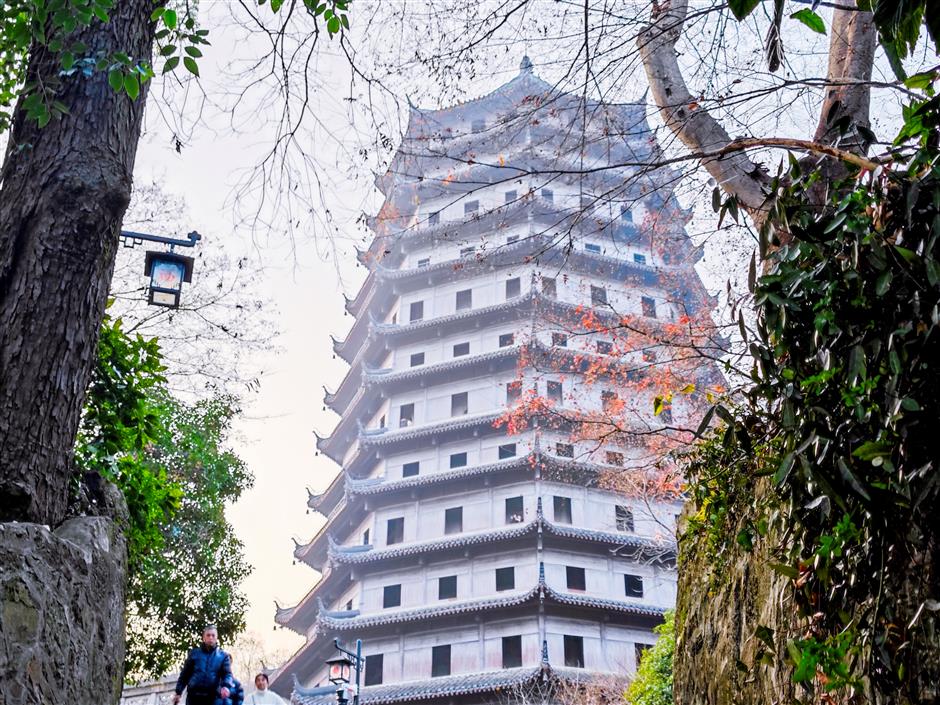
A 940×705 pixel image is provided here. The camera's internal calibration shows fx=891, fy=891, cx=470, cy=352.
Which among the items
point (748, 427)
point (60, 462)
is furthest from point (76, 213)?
point (748, 427)

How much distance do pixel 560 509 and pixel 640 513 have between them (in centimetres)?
284

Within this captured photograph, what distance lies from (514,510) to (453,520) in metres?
2.36

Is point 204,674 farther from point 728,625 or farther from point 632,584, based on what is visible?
point 632,584

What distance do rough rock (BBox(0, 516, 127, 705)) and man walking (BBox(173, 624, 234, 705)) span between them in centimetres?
366

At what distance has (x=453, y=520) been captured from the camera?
3209cm

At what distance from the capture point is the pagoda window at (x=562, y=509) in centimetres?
3103

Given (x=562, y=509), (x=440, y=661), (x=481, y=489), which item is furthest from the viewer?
(x=481, y=489)

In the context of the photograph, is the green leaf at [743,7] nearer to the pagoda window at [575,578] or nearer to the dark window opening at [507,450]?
the pagoda window at [575,578]

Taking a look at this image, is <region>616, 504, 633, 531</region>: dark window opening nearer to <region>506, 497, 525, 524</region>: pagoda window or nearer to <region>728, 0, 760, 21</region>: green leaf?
<region>506, 497, 525, 524</region>: pagoda window

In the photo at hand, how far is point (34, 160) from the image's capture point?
3576mm

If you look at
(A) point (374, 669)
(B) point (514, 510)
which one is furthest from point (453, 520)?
(A) point (374, 669)

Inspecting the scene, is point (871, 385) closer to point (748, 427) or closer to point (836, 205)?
point (836, 205)

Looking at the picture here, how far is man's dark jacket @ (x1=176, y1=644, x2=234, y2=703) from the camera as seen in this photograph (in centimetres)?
702

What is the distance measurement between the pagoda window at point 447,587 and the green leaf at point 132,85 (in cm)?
2823
